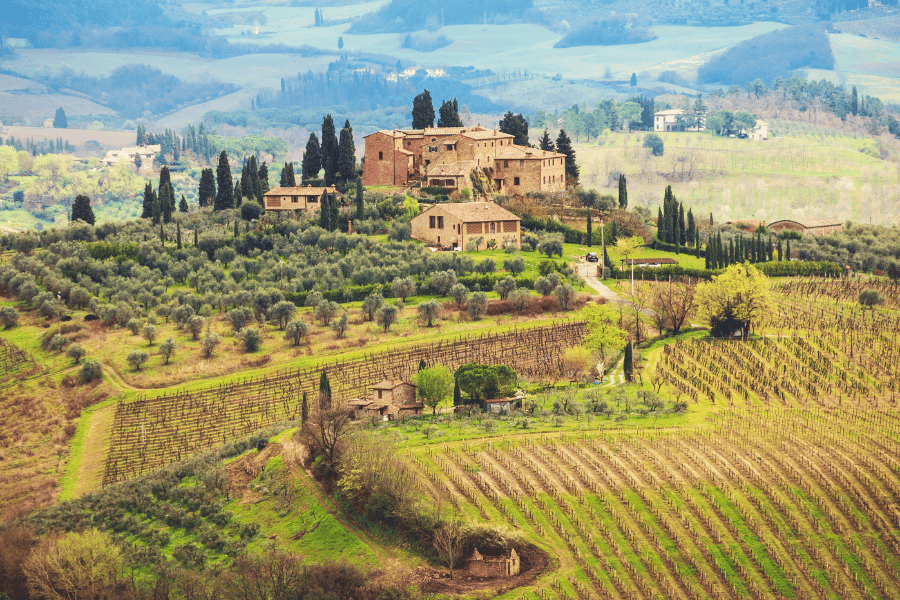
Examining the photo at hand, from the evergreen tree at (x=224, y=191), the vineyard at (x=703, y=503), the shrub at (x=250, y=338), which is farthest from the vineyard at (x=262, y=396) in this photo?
the evergreen tree at (x=224, y=191)

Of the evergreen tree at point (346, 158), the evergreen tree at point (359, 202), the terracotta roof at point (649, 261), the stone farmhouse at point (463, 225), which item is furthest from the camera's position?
the evergreen tree at point (346, 158)

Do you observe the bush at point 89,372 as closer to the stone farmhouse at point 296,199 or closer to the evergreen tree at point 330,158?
the stone farmhouse at point 296,199

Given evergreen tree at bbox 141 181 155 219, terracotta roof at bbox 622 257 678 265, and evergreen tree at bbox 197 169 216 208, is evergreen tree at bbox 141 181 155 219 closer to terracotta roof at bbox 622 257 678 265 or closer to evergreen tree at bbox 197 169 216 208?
evergreen tree at bbox 197 169 216 208

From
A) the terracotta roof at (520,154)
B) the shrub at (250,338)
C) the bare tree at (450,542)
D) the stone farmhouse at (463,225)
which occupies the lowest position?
the bare tree at (450,542)

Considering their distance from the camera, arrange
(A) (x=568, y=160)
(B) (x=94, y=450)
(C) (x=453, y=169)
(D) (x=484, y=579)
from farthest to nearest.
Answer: (A) (x=568, y=160) < (C) (x=453, y=169) < (B) (x=94, y=450) < (D) (x=484, y=579)

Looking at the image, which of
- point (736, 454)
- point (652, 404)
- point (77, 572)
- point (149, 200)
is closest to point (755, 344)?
point (652, 404)

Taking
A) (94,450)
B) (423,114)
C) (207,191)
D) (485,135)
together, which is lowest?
(94,450)

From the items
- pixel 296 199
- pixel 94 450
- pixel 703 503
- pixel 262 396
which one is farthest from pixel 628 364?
pixel 296 199

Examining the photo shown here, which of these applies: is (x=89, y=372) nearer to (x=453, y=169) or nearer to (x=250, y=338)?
(x=250, y=338)
